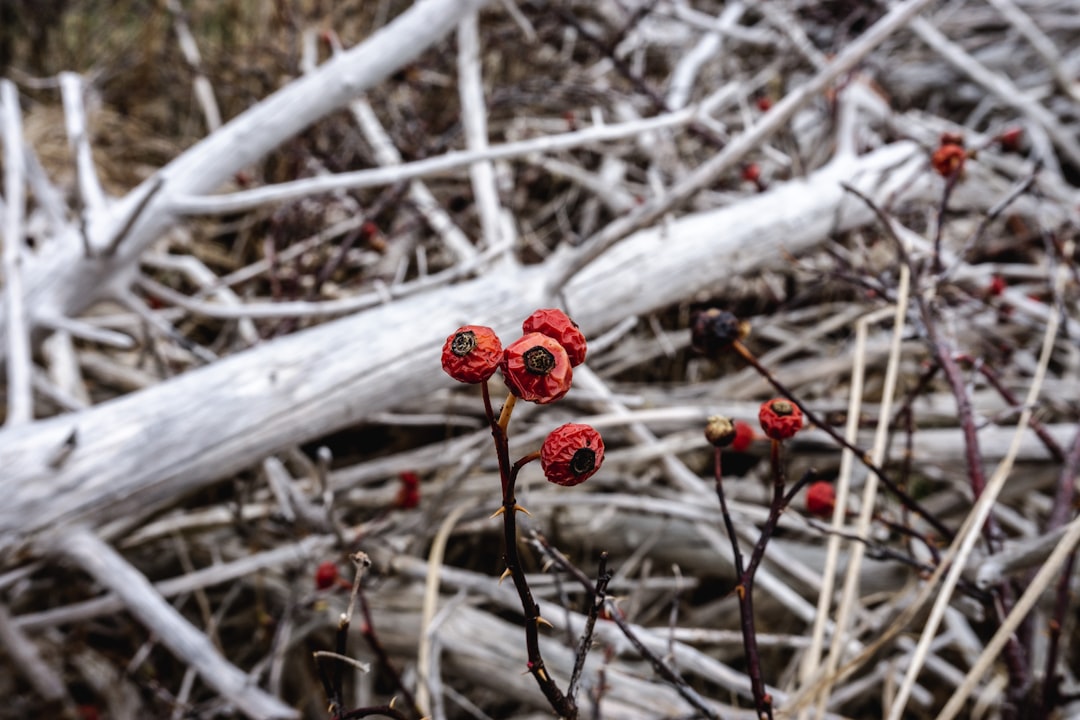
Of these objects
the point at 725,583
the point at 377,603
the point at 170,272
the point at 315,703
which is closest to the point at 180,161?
the point at 170,272

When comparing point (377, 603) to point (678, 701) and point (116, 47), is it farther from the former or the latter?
point (116, 47)

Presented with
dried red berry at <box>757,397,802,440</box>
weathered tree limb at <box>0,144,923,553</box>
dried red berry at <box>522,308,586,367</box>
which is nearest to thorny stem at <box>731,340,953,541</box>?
dried red berry at <box>757,397,802,440</box>

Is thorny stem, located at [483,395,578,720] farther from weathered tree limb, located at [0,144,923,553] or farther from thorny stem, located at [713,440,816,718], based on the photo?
weathered tree limb, located at [0,144,923,553]

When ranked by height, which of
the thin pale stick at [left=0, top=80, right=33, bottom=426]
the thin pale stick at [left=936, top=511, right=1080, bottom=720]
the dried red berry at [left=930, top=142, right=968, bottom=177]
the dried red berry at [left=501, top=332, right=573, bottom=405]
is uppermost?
the thin pale stick at [left=0, top=80, right=33, bottom=426]

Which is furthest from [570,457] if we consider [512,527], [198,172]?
[198,172]

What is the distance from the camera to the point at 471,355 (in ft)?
2.07

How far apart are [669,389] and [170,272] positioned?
1.62 m

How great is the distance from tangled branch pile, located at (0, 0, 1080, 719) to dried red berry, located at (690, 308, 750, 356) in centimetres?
22

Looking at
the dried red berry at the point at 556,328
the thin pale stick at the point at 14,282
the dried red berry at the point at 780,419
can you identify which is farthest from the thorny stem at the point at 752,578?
the thin pale stick at the point at 14,282

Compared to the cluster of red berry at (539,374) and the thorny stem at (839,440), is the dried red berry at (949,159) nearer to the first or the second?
the thorny stem at (839,440)

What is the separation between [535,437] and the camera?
5.50ft

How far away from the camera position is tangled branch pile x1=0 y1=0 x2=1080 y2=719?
1307 mm

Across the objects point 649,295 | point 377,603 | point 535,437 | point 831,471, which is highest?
point 649,295

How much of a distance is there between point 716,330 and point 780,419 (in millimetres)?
Answer: 227
